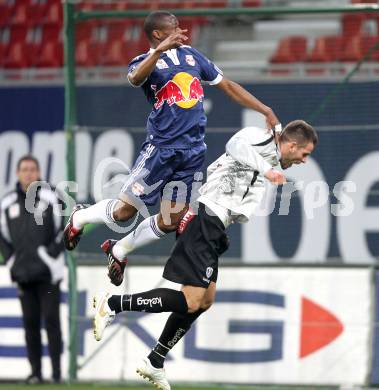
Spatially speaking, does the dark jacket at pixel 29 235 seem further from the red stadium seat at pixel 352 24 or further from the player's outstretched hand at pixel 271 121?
the red stadium seat at pixel 352 24

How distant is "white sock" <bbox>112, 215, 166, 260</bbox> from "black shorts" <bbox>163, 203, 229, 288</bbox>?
21.6 inches

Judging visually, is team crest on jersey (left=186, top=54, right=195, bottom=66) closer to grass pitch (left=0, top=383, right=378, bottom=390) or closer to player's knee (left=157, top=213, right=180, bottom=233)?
player's knee (left=157, top=213, right=180, bottom=233)

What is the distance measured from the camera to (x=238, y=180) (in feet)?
27.1

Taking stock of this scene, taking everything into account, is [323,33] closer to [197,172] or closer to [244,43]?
[244,43]

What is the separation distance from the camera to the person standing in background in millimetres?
11102

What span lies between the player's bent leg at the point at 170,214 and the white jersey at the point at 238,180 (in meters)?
0.31

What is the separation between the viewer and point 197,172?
8.84m

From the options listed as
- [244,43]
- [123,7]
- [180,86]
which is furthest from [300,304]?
[123,7]

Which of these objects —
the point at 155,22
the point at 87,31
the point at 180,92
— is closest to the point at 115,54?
the point at 87,31

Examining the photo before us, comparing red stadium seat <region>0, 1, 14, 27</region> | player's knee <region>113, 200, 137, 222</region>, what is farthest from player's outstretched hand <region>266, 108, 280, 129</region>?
red stadium seat <region>0, 1, 14, 27</region>

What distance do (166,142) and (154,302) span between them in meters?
1.22

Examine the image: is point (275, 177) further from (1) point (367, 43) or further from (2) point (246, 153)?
(1) point (367, 43)

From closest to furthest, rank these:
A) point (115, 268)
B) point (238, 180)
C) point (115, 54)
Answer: point (238, 180) → point (115, 268) → point (115, 54)

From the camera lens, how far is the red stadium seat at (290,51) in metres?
13.8
